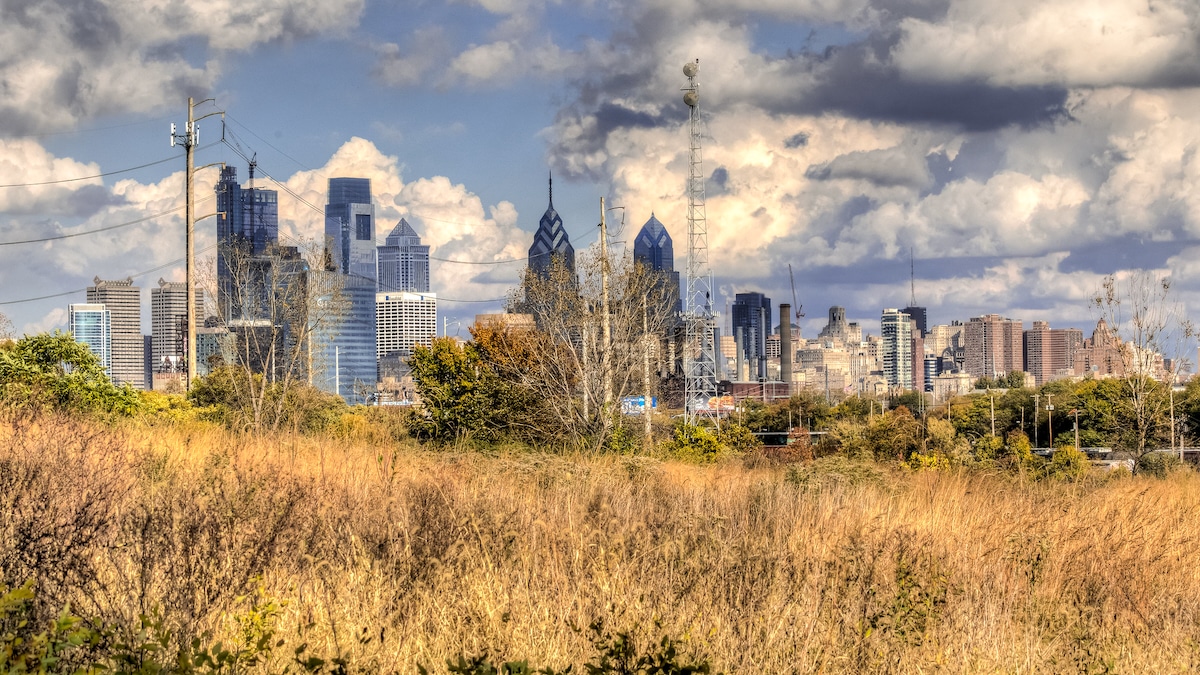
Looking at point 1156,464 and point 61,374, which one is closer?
point 61,374

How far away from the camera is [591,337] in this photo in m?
23.4

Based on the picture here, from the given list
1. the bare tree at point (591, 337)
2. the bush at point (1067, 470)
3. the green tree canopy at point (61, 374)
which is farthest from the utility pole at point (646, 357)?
the green tree canopy at point (61, 374)

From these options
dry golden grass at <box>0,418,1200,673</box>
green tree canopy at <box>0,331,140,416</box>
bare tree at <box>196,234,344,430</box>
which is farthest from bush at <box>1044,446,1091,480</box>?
bare tree at <box>196,234,344,430</box>

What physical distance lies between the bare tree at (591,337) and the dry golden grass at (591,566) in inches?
411

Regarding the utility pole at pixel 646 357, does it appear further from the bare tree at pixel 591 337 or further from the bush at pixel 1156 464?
the bush at pixel 1156 464

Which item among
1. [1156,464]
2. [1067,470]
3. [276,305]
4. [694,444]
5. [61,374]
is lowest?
[1156,464]

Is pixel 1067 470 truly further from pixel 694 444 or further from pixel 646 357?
pixel 646 357

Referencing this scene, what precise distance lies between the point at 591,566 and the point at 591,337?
15.5m

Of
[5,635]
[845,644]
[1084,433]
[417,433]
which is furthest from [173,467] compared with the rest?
[1084,433]

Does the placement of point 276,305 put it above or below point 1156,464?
above

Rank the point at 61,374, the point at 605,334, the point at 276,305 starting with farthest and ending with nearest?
the point at 276,305 → the point at 605,334 → the point at 61,374

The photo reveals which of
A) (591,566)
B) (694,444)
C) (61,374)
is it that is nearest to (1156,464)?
(694,444)

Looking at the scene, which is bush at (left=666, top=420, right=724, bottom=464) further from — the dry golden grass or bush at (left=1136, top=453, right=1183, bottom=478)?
the dry golden grass

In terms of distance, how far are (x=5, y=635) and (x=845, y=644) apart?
15.2ft
